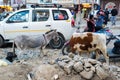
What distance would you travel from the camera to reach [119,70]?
33.7 feet

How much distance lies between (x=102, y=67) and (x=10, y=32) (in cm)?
771

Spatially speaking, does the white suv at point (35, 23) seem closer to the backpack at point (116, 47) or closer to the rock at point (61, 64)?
the backpack at point (116, 47)

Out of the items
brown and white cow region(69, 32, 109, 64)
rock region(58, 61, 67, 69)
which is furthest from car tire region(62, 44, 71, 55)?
rock region(58, 61, 67, 69)

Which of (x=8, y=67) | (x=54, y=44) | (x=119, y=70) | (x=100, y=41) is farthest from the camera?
(x=54, y=44)

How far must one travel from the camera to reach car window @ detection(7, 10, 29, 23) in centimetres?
1556

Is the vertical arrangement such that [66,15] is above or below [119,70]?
above

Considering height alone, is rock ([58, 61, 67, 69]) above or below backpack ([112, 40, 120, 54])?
above

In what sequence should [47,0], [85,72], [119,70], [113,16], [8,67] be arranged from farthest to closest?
1. [47,0]
2. [113,16]
3. [119,70]
4. [8,67]
5. [85,72]

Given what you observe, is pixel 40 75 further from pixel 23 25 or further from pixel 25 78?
pixel 23 25

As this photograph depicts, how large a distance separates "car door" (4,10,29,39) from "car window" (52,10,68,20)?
1.23 metres

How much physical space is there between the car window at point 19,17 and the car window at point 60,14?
121 centimetres

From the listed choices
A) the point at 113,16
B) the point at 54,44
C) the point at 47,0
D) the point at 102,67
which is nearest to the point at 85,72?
the point at 102,67

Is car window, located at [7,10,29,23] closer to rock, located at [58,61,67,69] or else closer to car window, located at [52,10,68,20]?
car window, located at [52,10,68,20]

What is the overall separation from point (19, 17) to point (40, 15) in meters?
0.93
